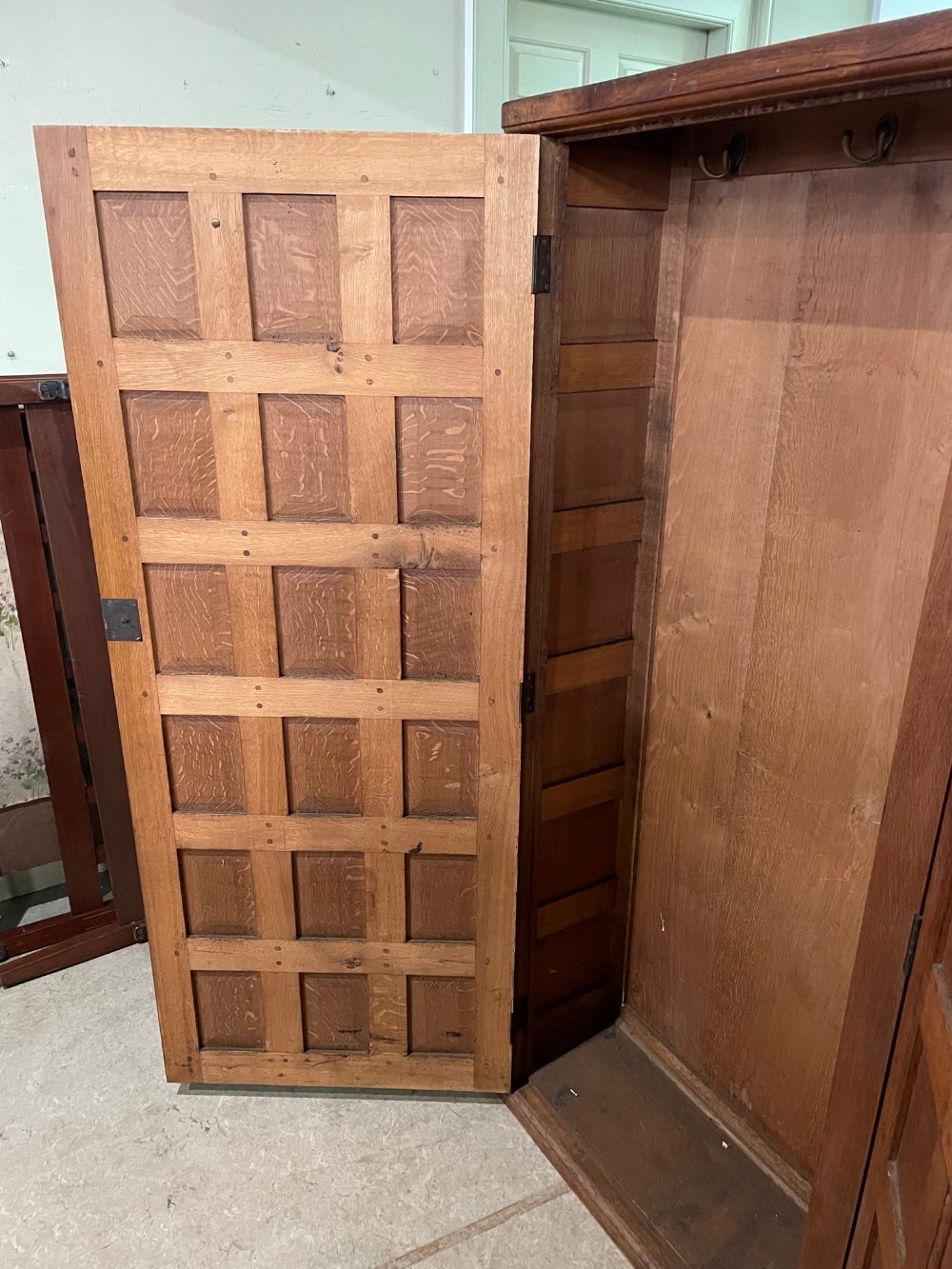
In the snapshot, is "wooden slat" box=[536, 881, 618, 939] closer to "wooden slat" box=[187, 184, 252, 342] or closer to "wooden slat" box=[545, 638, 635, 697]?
"wooden slat" box=[545, 638, 635, 697]

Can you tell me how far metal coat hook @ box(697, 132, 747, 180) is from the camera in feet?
5.25

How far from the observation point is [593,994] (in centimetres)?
232

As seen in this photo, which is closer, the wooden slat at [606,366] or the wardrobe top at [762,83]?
the wardrobe top at [762,83]

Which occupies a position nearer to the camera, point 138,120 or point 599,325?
point 599,325

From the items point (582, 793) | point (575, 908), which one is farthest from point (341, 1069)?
point (582, 793)

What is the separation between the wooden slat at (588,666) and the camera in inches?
76.8

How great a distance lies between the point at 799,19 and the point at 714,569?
8.10ft

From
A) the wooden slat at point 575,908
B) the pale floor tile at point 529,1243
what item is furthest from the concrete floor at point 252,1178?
the wooden slat at point 575,908

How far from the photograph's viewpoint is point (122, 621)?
180cm

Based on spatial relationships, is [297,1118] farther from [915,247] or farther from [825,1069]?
[915,247]

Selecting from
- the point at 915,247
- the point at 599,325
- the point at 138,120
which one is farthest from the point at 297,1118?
the point at 138,120

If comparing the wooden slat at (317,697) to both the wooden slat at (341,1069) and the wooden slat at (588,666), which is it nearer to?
the wooden slat at (588,666)

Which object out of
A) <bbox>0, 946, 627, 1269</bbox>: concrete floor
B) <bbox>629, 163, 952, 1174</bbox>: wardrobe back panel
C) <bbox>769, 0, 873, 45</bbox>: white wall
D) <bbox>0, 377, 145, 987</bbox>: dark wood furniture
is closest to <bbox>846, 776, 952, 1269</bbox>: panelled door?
<bbox>629, 163, 952, 1174</bbox>: wardrobe back panel

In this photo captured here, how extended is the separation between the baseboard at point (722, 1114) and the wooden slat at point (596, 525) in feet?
4.13
